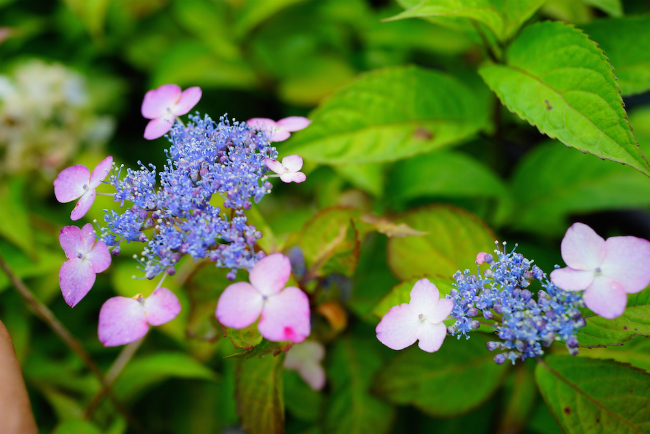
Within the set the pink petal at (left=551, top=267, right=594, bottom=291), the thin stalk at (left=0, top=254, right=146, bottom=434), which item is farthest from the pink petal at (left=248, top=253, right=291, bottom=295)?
the thin stalk at (left=0, top=254, right=146, bottom=434)

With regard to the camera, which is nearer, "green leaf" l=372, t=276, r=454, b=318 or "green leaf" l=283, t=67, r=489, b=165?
"green leaf" l=372, t=276, r=454, b=318

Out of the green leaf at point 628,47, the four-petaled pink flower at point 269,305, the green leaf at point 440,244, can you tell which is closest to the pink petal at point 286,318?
the four-petaled pink flower at point 269,305

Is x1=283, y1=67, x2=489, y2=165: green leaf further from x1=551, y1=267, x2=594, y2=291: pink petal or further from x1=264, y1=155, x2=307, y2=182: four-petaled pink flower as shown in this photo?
x1=551, y1=267, x2=594, y2=291: pink petal

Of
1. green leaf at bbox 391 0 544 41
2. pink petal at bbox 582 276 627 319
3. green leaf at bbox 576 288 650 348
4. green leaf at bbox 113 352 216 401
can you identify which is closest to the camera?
pink petal at bbox 582 276 627 319

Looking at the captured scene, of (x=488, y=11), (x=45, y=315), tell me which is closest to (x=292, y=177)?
(x=488, y=11)

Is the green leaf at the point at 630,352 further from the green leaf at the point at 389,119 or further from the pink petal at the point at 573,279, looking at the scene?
the green leaf at the point at 389,119

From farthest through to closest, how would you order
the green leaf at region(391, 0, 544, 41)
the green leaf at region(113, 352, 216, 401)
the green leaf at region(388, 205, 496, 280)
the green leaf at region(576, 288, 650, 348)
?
the green leaf at region(113, 352, 216, 401) < the green leaf at region(388, 205, 496, 280) < the green leaf at region(391, 0, 544, 41) < the green leaf at region(576, 288, 650, 348)

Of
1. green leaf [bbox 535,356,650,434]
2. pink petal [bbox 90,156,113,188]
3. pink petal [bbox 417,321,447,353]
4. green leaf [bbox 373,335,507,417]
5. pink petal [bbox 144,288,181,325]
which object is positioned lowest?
green leaf [bbox 373,335,507,417]
